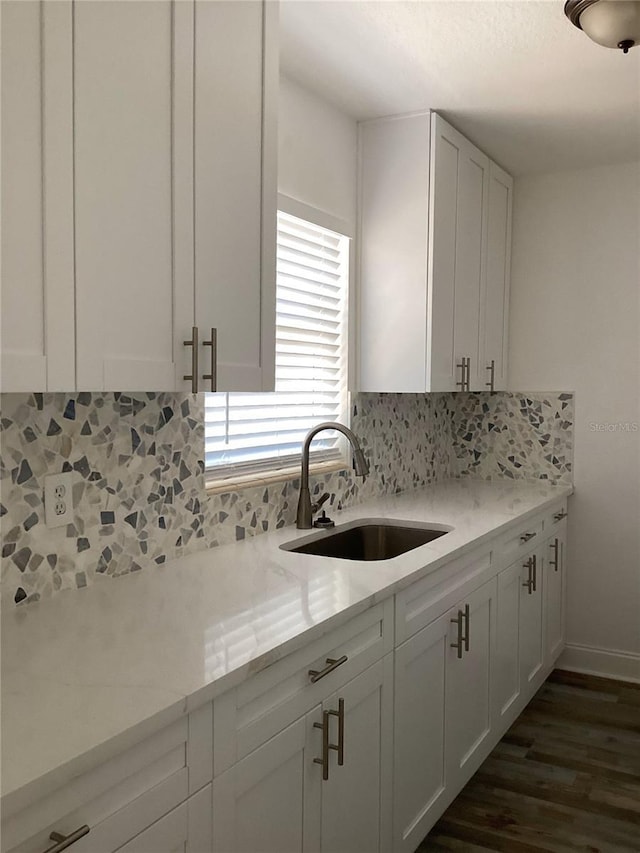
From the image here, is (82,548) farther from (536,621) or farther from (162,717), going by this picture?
(536,621)

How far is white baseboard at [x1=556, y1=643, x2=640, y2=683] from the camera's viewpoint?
A: 12.1ft

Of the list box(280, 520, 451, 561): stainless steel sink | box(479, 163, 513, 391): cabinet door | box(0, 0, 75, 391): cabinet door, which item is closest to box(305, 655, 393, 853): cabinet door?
box(280, 520, 451, 561): stainless steel sink

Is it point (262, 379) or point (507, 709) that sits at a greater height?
point (262, 379)

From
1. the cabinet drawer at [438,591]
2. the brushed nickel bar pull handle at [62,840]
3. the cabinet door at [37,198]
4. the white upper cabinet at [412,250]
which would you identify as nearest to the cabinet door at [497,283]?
the white upper cabinet at [412,250]

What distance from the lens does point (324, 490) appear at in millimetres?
2877

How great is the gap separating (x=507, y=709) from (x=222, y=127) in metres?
2.36

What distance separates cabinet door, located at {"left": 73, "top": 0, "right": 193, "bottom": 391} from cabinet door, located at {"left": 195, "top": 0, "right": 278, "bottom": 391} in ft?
0.16

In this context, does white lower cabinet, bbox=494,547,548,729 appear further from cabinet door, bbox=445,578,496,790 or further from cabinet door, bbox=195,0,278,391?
cabinet door, bbox=195,0,278,391

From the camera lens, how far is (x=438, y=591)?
2.23m

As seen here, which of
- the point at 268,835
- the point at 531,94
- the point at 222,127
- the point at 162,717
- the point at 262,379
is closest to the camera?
the point at 162,717

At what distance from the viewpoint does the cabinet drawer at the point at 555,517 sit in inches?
135

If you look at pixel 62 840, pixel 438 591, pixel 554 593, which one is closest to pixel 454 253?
pixel 438 591

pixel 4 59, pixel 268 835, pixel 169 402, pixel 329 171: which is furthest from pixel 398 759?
pixel 329 171

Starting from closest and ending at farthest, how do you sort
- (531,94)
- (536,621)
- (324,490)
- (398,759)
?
(398,759), (531,94), (324,490), (536,621)
